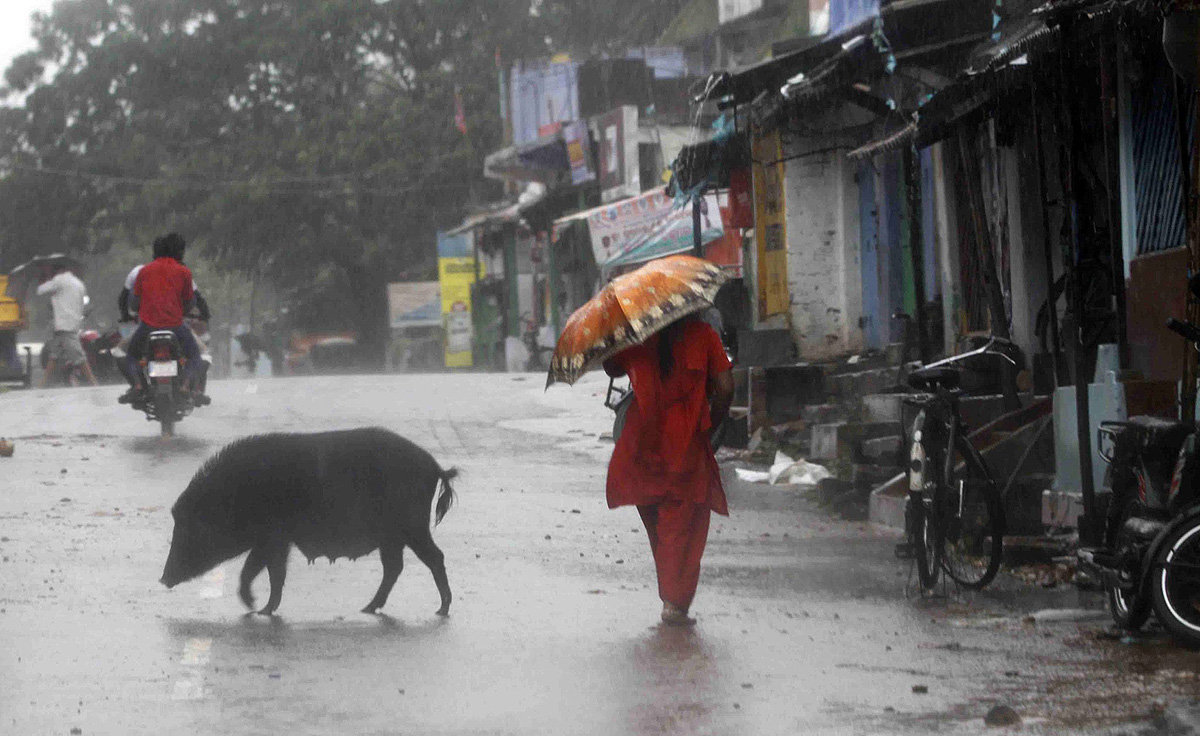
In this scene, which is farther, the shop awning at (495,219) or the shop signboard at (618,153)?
the shop awning at (495,219)

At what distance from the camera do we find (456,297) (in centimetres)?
5153

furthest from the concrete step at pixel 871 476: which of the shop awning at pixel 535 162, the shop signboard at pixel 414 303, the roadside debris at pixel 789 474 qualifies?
the shop signboard at pixel 414 303

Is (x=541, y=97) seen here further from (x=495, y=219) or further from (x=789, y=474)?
(x=789, y=474)

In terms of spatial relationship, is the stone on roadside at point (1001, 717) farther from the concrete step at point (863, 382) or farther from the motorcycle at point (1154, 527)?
the concrete step at point (863, 382)

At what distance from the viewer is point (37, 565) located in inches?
→ 376

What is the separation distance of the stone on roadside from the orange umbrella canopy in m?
2.67

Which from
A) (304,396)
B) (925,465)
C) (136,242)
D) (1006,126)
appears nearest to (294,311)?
(136,242)

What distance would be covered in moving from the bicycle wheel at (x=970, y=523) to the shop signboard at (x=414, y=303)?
150 ft

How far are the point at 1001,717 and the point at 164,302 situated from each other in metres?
11.9

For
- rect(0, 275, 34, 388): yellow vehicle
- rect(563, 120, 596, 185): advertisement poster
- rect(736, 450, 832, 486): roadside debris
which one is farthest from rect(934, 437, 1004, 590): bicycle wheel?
rect(563, 120, 596, 185): advertisement poster

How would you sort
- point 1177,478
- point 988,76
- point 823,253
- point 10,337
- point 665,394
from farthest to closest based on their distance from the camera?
point 10,337
point 823,253
point 988,76
point 665,394
point 1177,478

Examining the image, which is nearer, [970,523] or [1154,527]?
[1154,527]

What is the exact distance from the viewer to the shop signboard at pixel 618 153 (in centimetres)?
3612

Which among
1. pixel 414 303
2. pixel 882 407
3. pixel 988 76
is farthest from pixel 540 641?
pixel 414 303
